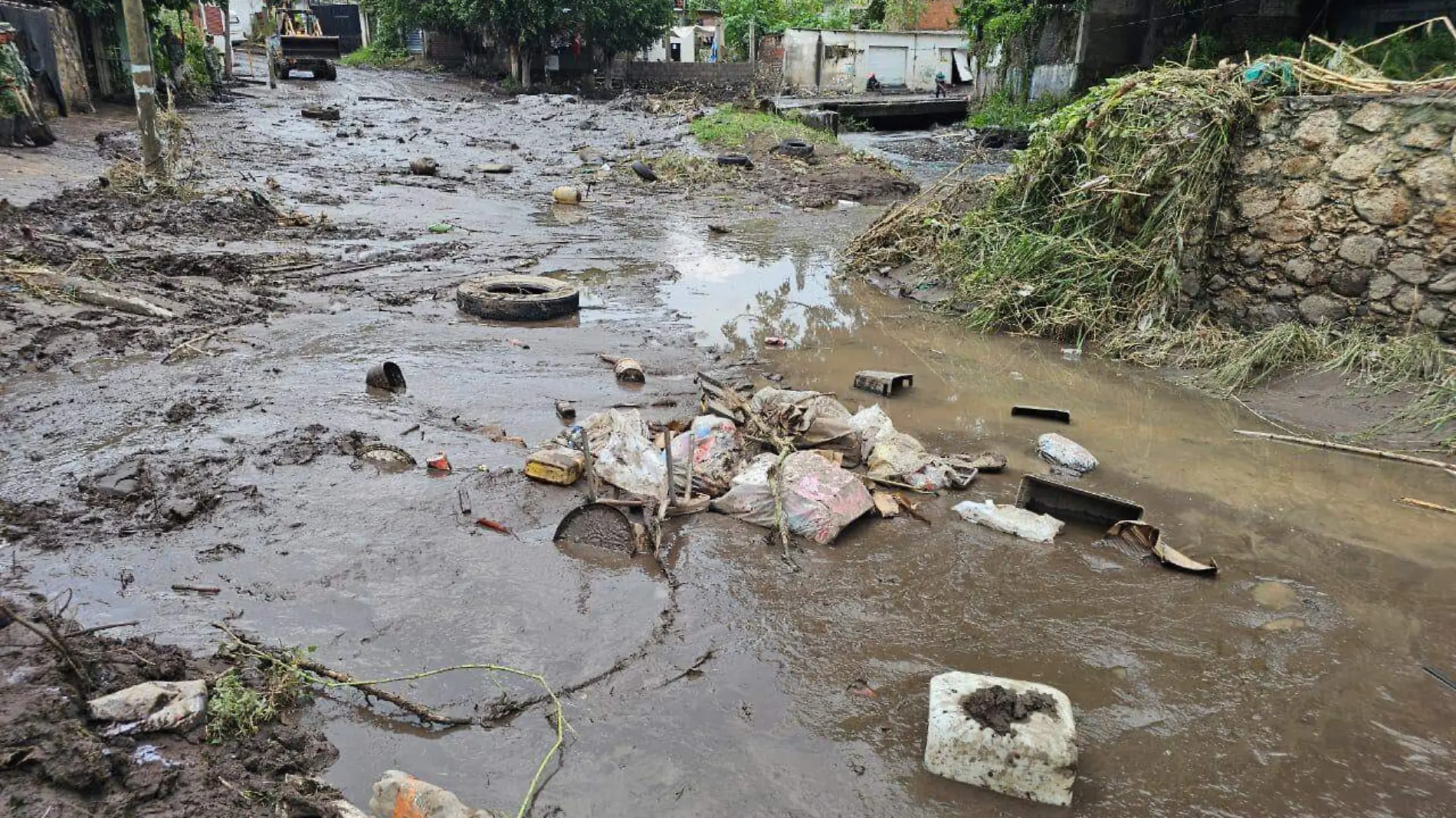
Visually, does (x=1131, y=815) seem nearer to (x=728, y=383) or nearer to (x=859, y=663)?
(x=859, y=663)

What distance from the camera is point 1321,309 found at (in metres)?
6.38

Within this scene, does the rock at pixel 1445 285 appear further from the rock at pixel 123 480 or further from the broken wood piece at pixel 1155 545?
the rock at pixel 123 480

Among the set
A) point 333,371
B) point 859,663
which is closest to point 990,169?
point 333,371

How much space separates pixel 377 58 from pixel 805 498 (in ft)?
140

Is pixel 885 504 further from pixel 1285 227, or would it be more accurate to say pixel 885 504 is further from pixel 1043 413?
pixel 1285 227

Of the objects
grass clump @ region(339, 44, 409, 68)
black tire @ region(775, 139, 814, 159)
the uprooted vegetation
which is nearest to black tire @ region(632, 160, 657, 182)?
black tire @ region(775, 139, 814, 159)

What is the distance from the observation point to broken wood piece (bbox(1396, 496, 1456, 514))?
4469mm

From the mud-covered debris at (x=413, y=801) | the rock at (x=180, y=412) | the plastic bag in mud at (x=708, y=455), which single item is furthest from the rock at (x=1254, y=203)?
the rock at (x=180, y=412)

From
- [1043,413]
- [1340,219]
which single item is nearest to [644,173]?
[1043,413]

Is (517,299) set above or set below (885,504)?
above

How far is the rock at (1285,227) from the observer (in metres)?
6.42

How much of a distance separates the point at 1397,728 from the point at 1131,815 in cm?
118

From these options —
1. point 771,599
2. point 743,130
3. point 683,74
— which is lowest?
point 771,599

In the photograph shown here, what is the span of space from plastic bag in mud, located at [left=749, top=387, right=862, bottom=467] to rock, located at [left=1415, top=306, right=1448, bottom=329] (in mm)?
4216
